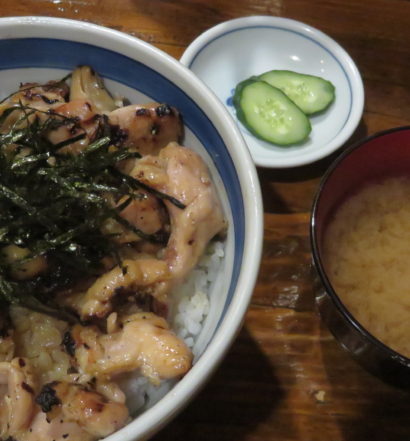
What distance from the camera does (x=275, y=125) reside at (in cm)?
203

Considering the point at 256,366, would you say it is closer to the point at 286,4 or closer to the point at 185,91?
the point at 185,91

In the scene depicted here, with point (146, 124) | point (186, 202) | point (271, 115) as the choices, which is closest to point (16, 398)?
point (186, 202)

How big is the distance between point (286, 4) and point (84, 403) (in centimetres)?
180

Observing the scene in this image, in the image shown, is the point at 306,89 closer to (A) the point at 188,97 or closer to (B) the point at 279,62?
(B) the point at 279,62

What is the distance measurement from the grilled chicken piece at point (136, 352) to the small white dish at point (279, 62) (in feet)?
3.21

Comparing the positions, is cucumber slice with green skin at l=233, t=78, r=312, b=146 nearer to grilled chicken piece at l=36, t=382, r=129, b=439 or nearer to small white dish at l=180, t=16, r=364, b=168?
small white dish at l=180, t=16, r=364, b=168

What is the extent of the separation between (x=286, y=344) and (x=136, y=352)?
1.94 ft

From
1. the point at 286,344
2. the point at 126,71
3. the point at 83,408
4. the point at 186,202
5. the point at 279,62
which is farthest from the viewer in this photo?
the point at 279,62

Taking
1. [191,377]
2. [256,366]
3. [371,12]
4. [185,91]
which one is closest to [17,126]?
[185,91]

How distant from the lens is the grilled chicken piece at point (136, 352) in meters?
1.06

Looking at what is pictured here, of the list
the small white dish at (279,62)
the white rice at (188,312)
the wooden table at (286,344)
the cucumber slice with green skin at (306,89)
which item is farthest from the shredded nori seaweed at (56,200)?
the cucumber slice with green skin at (306,89)

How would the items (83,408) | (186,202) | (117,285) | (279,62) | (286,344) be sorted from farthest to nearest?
(279,62), (286,344), (186,202), (117,285), (83,408)

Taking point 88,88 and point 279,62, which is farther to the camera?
point 279,62

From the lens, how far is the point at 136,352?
1.09 metres
